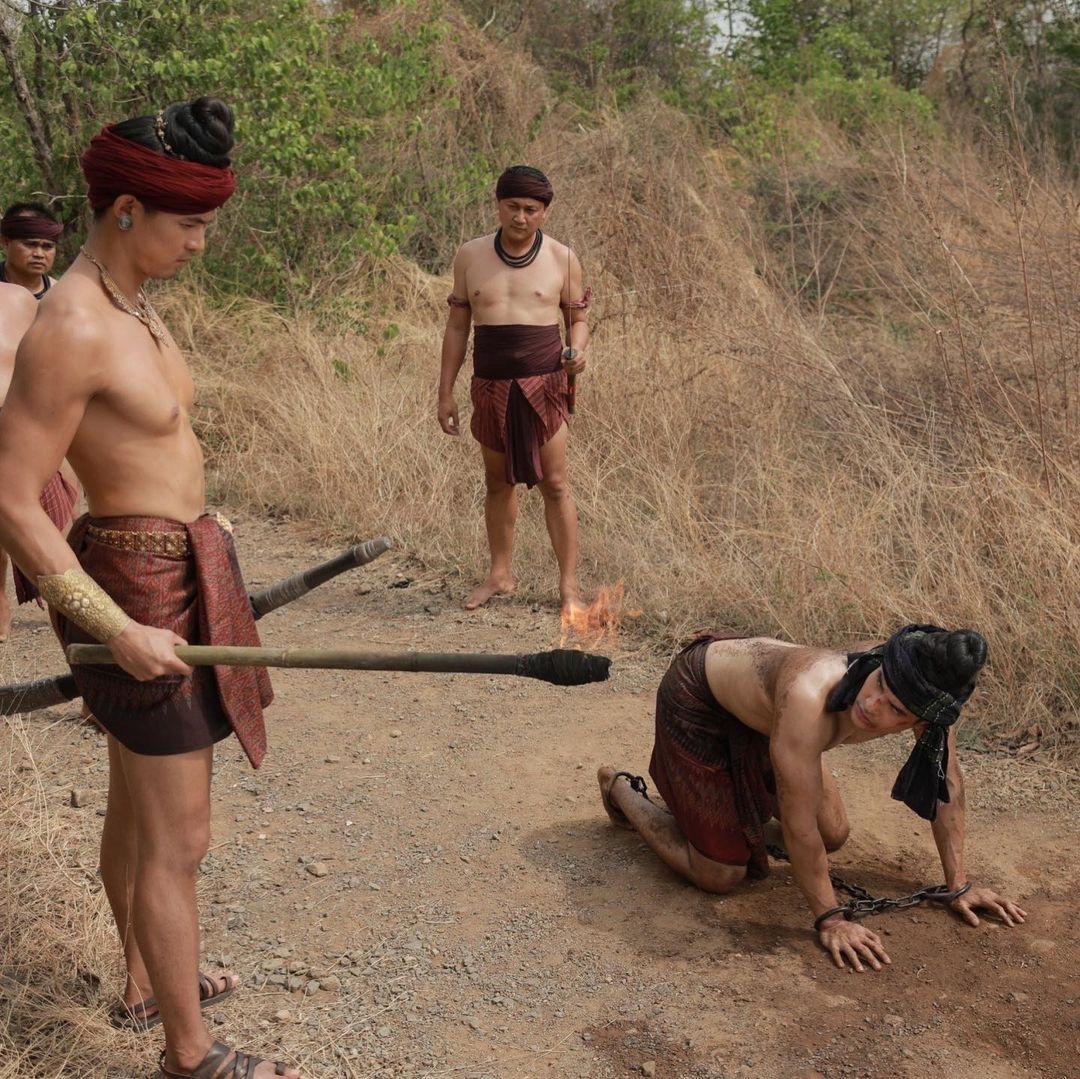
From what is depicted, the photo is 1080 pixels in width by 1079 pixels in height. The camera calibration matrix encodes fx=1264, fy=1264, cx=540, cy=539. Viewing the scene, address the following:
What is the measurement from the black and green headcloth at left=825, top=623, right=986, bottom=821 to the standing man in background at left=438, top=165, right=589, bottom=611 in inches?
92.7

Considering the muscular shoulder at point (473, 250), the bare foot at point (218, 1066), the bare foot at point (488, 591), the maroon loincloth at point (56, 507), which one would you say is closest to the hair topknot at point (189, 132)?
the bare foot at point (218, 1066)

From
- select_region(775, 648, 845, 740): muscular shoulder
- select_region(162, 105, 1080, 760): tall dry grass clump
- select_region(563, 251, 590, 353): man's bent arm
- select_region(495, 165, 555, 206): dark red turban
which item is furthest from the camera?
select_region(563, 251, 590, 353): man's bent arm

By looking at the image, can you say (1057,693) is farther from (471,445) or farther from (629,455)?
(471,445)

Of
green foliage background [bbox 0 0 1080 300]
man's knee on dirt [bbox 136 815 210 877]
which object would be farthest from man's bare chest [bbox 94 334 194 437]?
green foliage background [bbox 0 0 1080 300]

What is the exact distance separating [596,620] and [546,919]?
5.28 ft

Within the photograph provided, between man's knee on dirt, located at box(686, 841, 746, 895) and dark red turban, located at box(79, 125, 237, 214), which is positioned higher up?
dark red turban, located at box(79, 125, 237, 214)

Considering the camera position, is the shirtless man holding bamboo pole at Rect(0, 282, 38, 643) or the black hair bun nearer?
the black hair bun

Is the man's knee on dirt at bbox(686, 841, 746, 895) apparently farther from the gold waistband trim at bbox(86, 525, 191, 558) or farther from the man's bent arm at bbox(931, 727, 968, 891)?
the gold waistband trim at bbox(86, 525, 191, 558)

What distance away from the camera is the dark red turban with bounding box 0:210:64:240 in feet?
17.0

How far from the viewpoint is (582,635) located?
498 cm

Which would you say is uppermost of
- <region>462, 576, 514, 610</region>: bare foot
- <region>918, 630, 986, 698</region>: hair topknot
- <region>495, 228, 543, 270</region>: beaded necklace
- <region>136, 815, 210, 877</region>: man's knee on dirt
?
<region>495, 228, 543, 270</region>: beaded necklace

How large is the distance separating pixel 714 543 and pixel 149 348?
3.63 metres

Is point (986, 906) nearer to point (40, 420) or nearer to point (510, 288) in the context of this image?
point (40, 420)

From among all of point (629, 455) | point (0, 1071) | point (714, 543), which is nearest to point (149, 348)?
point (0, 1071)
